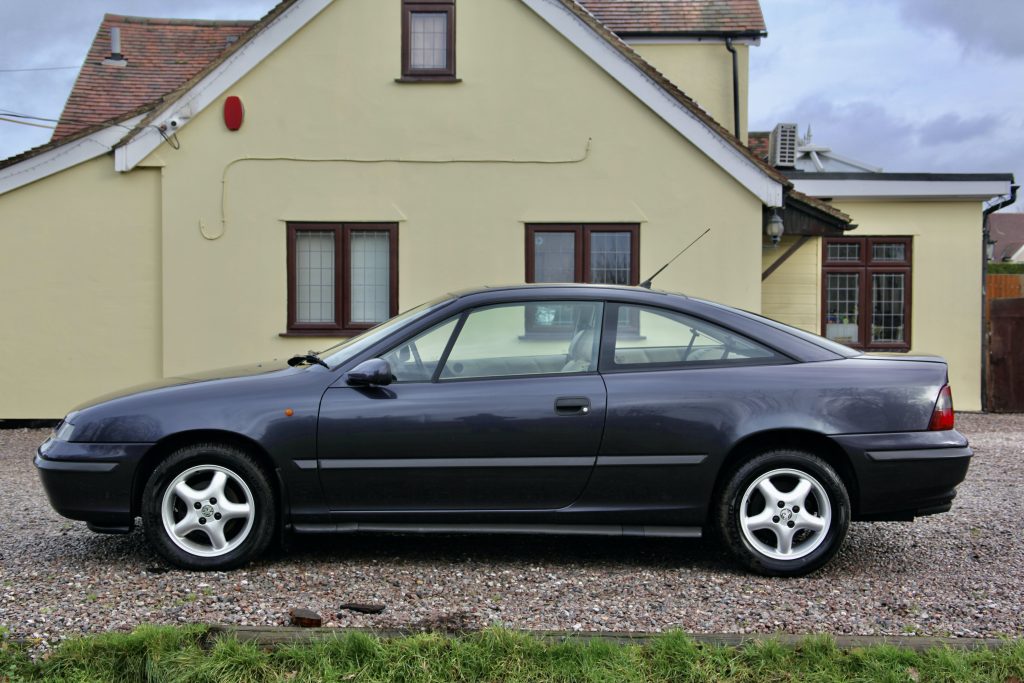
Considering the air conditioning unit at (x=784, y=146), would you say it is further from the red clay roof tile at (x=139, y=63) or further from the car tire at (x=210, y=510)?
the car tire at (x=210, y=510)

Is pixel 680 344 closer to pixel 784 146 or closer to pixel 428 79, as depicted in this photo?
pixel 428 79

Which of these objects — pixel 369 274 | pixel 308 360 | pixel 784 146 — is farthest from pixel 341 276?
pixel 784 146

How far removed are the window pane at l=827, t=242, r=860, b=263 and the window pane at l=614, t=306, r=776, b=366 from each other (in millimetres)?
10099

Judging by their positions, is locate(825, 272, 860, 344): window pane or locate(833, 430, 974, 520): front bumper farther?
locate(825, 272, 860, 344): window pane

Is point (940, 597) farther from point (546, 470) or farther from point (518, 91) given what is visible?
point (518, 91)

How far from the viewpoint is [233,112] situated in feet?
35.2

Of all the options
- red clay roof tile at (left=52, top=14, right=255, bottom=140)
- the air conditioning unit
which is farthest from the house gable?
the air conditioning unit

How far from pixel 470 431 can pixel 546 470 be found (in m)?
0.43

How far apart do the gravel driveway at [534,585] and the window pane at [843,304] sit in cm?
870

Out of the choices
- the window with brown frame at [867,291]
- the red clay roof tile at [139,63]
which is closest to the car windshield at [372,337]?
the red clay roof tile at [139,63]

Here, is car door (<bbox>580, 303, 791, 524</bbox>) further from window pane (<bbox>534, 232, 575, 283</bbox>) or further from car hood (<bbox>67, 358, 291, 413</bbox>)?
window pane (<bbox>534, 232, 575, 283</bbox>)

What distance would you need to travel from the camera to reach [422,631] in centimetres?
371

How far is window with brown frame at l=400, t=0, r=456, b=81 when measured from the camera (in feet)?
35.7

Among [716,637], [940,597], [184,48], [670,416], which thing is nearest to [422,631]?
[716,637]
